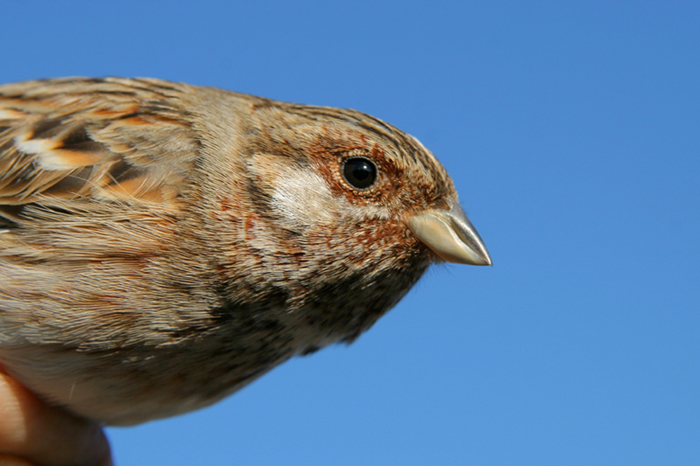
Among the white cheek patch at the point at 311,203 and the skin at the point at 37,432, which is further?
the skin at the point at 37,432

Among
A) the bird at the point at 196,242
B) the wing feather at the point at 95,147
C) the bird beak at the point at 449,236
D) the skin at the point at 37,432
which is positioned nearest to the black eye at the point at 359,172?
the bird at the point at 196,242

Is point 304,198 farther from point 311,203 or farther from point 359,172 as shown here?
point 359,172

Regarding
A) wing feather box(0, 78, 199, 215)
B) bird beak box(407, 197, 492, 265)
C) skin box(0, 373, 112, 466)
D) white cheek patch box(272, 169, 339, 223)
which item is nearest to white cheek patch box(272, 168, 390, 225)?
white cheek patch box(272, 169, 339, 223)

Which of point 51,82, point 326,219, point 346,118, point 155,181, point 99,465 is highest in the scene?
point 51,82

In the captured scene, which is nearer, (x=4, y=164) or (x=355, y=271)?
(x=355, y=271)

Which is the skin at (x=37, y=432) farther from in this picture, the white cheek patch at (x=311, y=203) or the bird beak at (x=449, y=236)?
the bird beak at (x=449, y=236)

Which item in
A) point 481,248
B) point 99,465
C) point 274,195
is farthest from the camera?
point 99,465

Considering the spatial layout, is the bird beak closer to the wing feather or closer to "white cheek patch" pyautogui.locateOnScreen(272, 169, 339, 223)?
"white cheek patch" pyautogui.locateOnScreen(272, 169, 339, 223)

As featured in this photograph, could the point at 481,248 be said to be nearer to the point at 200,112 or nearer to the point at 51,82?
the point at 200,112

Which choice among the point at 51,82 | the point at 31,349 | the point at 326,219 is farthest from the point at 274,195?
the point at 51,82
